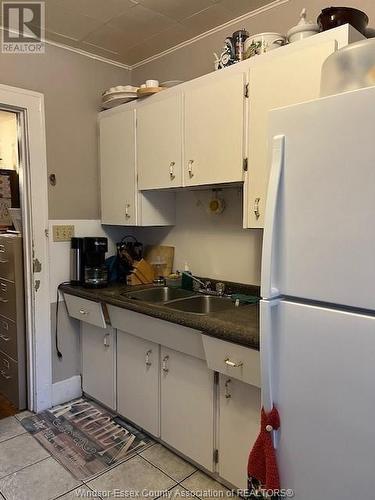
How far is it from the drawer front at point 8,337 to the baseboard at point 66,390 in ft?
1.23

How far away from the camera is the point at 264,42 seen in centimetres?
180

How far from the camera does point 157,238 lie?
2857mm

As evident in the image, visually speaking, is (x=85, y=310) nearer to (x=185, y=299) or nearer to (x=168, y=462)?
(x=185, y=299)

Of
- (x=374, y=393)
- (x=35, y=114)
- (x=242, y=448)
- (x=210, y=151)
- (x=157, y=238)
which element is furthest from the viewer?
(x=157, y=238)

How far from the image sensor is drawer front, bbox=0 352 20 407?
2686mm

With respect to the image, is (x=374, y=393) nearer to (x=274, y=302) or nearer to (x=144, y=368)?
(x=274, y=302)

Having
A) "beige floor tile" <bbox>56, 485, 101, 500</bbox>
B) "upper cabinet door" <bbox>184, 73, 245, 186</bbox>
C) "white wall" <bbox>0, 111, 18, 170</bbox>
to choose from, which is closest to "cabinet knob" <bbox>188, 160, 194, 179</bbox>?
"upper cabinet door" <bbox>184, 73, 245, 186</bbox>

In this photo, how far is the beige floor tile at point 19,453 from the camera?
6.68 ft

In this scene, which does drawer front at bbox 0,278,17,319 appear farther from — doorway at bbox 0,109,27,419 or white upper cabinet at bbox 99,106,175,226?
white upper cabinet at bbox 99,106,175,226

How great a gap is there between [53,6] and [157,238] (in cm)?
158

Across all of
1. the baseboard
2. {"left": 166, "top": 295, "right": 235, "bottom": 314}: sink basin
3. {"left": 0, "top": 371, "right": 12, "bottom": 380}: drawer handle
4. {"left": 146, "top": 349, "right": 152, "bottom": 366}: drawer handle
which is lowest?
the baseboard

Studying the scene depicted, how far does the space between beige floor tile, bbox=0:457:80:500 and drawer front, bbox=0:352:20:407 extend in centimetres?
77

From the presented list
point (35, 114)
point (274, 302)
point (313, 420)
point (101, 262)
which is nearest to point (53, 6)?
point (35, 114)

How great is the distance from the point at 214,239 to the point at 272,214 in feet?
4.35
